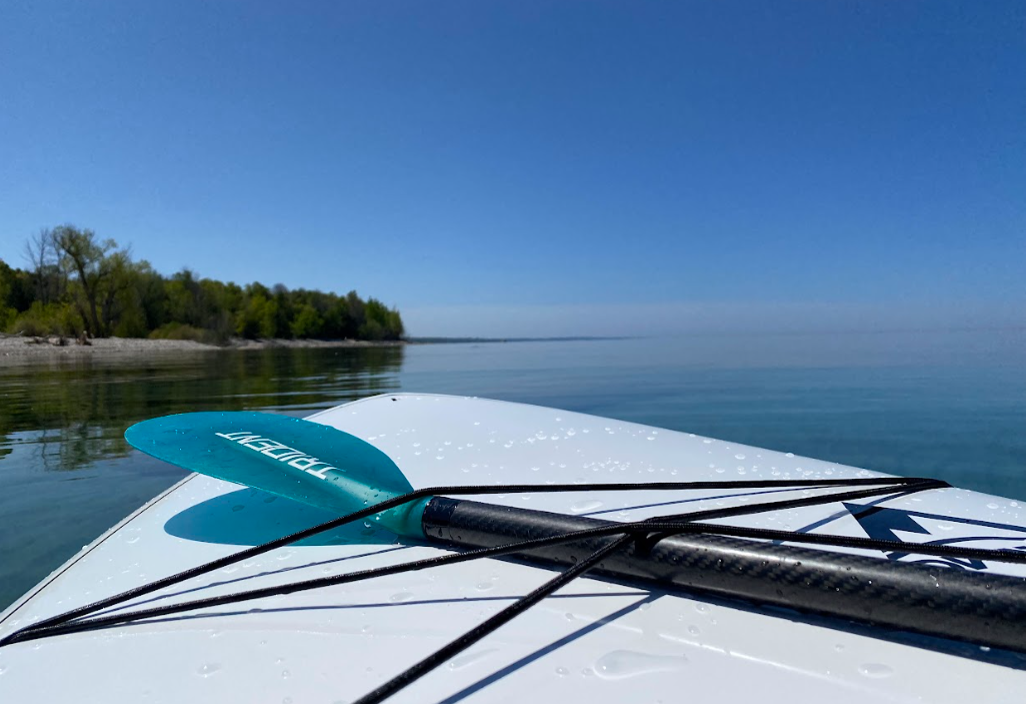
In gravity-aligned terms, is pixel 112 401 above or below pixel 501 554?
below

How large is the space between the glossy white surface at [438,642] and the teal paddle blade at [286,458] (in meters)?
0.10

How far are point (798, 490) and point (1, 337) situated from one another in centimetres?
4065

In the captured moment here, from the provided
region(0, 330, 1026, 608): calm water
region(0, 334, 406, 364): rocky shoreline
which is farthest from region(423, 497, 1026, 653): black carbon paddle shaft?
region(0, 334, 406, 364): rocky shoreline

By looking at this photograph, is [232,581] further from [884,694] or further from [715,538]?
[884,694]

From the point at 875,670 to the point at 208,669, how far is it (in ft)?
3.73

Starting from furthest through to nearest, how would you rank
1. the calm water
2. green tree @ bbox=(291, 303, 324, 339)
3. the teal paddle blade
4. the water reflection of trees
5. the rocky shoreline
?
green tree @ bbox=(291, 303, 324, 339)
the rocky shoreline
the water reflection of trees
the calm water
the teal paddle blade

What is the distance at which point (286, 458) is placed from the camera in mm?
1864

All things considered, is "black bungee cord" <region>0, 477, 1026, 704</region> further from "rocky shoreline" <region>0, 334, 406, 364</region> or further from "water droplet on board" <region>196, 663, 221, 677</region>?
"rocky shoreline" <region>0, 334, 406, 364</region>

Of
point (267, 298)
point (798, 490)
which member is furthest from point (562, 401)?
point (267, 298)

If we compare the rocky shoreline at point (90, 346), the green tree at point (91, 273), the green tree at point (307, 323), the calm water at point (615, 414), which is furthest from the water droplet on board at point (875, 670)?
the green tree at point (307, 323)

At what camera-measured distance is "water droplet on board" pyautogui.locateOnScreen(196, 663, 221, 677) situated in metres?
0.94

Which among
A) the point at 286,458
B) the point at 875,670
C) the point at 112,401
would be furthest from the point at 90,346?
the point at 875,670

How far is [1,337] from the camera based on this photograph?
1177 inches

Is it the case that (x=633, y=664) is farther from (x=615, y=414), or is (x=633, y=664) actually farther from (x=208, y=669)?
(x=615, y=414)
